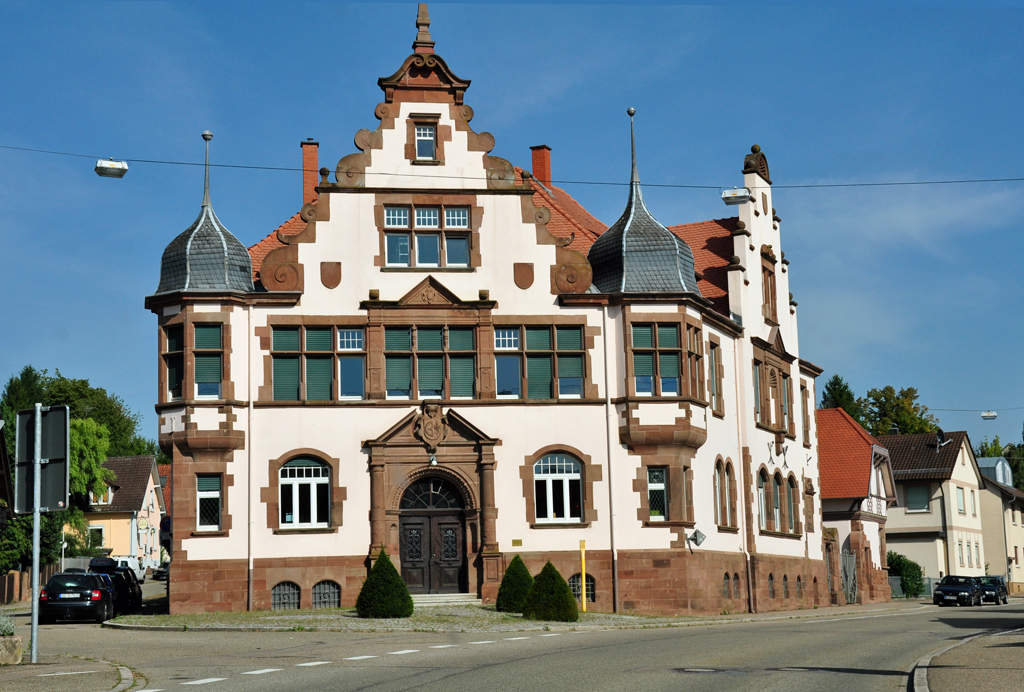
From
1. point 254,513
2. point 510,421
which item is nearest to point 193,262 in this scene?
point 254,513

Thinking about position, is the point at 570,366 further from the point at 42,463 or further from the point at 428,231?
the point at 42,463

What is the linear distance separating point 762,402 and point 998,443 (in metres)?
80.7

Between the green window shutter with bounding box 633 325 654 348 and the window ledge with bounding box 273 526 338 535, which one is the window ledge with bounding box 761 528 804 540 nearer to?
the green window shutter with bounding box 633 325 654 348

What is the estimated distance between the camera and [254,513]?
114ft

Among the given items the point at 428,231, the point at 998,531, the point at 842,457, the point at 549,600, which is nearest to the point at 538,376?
the point at 428,231

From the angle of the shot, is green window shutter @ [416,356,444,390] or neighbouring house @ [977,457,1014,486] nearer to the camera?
green window shutter @ [416,356,444,390]

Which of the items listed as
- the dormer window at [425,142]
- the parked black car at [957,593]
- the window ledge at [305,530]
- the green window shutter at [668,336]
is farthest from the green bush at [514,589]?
the parked black car at [957,593]

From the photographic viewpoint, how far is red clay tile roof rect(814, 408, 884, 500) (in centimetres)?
5628

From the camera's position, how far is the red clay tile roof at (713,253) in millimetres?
42713

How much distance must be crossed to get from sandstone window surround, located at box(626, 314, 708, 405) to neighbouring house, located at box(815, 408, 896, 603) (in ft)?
54.3

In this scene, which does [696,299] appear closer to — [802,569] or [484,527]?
[484,527]

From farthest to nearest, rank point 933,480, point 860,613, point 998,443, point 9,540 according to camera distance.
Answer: point 998,443 → point 933,480 → point 9,540 → point 860,613

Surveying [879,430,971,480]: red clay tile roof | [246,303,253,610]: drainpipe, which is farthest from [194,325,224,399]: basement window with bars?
[879,430,971,480]: red clay tile roof

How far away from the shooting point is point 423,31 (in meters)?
37.7
